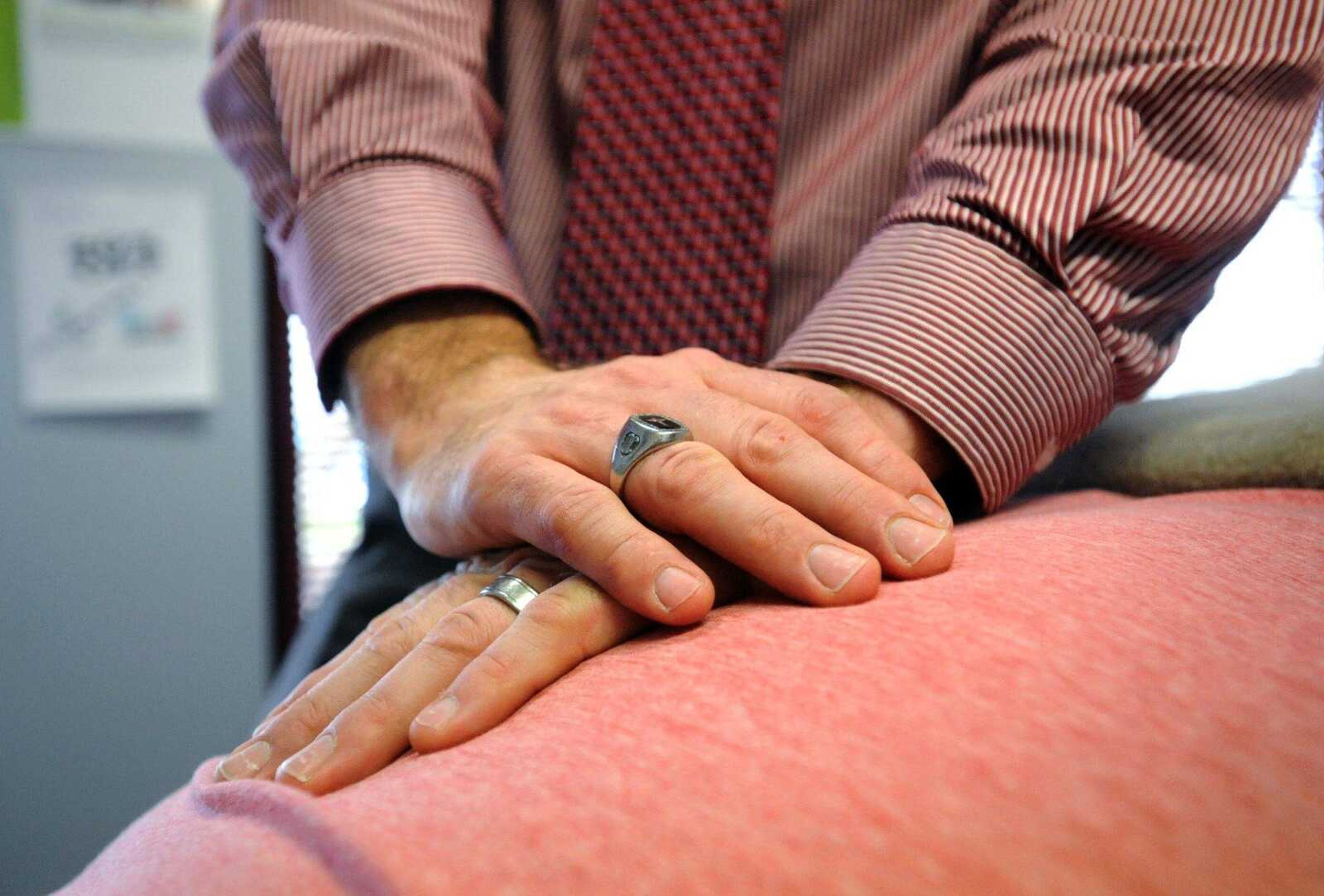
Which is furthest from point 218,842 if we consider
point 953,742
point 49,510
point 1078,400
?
point 49,510

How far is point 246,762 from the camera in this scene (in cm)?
49

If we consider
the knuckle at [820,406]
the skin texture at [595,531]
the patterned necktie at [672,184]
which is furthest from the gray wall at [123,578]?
the knuckle at [820,406]

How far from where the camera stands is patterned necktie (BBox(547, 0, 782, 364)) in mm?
823

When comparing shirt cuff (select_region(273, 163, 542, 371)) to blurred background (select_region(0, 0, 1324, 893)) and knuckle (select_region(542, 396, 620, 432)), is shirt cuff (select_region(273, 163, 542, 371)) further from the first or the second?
blurred background (select_region(0, 0, 1324, 893))


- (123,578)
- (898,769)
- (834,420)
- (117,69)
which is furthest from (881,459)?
(117,69)

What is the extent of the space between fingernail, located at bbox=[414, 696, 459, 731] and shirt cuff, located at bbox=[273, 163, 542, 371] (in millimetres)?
420

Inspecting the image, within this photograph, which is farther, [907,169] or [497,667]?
[907,169]

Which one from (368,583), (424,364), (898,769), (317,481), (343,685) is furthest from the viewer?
(317,481)

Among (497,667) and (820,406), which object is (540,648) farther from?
(820,406)

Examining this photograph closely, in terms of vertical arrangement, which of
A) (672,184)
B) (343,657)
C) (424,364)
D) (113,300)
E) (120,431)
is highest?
(672,184)

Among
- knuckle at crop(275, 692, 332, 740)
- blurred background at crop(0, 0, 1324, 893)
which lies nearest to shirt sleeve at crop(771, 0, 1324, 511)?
knuckle at crop(275, 692, 332, 740)

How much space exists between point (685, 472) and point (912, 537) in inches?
4.6

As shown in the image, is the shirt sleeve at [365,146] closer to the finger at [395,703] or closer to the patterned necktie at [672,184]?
the patterned necktie at [672,184]

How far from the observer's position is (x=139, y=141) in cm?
195
